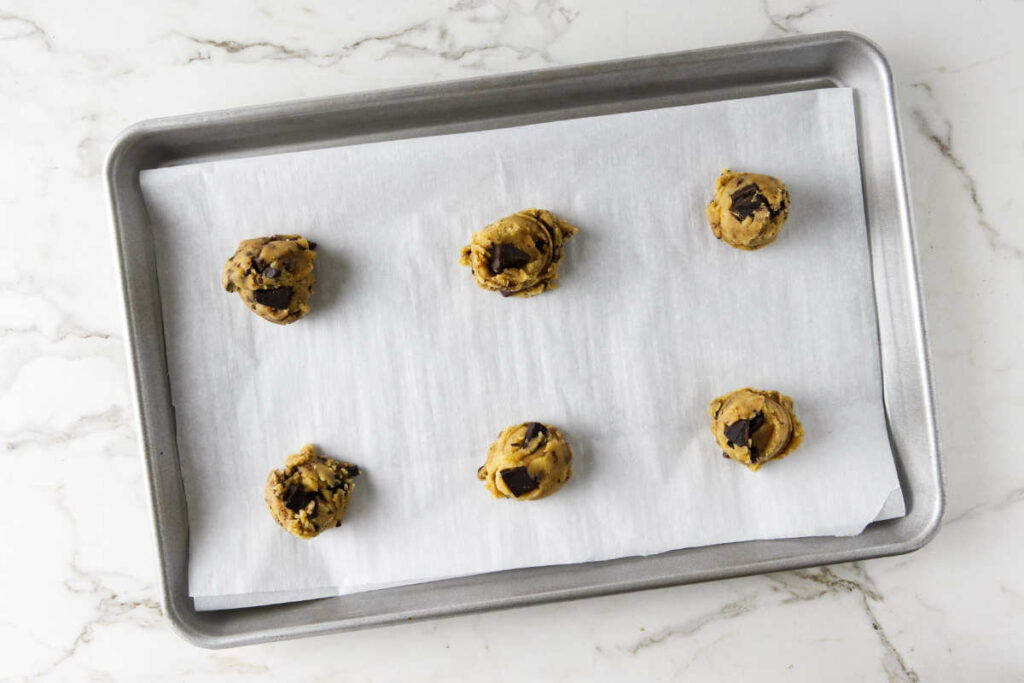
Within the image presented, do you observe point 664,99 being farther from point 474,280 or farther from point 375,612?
point 375,612

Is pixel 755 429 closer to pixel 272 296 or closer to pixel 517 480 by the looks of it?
pixel 517 480

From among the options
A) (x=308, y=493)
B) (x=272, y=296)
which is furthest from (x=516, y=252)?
(x=308, y=493)

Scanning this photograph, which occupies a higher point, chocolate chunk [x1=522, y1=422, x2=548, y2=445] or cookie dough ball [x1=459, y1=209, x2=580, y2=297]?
cookie dough ball [x1=459, y1=209, x2=580, y2=297]

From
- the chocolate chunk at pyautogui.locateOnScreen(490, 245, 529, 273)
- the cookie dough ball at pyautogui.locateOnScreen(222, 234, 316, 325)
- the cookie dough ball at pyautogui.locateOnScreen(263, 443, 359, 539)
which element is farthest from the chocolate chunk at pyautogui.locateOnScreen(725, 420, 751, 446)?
the cookie dough ball at pyautogui.locateOnScreen(222, 234, 316, 325)

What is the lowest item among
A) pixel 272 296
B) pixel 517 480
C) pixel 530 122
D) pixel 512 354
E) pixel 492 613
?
pixel 492 613

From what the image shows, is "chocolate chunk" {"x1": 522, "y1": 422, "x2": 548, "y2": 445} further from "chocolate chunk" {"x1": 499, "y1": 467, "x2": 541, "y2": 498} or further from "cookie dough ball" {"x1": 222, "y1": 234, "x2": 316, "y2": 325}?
"cookie dough ball" {"x1": 222, "y1": 234, "x2": 316, "y2": 325}

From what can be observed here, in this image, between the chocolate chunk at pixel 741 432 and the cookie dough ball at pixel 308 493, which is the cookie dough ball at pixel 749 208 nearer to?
the chocolate chunk at pixel 741 432
